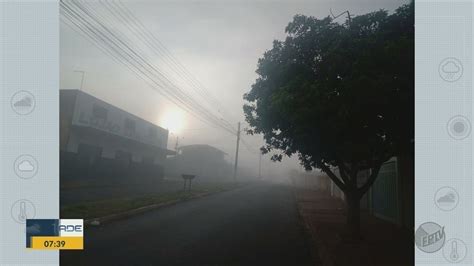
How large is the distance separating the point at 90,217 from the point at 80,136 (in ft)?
59.4

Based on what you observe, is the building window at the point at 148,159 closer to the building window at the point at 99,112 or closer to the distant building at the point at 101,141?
the distant building at the point at 101,141

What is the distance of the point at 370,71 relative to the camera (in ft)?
21.4

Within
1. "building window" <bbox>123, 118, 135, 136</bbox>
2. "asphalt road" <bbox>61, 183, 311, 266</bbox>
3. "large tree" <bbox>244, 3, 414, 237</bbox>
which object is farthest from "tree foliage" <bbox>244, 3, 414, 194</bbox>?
"building window" <bbox>123, 118, 135, 136</bbox>

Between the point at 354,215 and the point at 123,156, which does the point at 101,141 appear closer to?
the point at 123,156

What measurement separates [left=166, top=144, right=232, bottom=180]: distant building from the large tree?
186 ft

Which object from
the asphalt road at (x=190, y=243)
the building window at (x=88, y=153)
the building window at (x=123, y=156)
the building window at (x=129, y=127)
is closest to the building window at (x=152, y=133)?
the building window at (x=129, y=127)

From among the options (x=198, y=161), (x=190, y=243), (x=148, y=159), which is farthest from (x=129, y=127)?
(x=198, y=161)

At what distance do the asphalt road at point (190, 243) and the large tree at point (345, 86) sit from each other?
8.09 ft

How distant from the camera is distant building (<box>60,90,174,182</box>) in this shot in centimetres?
2516

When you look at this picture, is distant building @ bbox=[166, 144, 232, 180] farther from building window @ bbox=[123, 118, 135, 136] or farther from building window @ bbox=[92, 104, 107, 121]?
building window @ bbox=[92, 104, 107, 121]

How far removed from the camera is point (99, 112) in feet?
92.8
